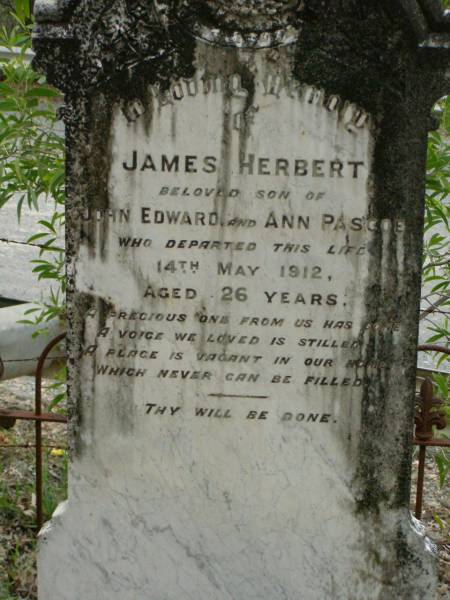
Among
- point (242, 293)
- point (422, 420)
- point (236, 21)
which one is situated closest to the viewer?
point (236, 21)

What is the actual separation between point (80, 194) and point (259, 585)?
4.66 ft

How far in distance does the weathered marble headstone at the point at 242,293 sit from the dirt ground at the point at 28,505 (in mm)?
654

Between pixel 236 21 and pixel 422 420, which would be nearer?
pixel 236 21

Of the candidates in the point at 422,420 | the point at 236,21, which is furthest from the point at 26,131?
the point at 422,420

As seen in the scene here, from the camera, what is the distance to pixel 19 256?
930cm

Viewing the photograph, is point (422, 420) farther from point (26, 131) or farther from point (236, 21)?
point (26, 131)

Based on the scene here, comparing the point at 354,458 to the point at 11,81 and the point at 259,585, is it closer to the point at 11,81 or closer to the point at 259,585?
the point at 259,585

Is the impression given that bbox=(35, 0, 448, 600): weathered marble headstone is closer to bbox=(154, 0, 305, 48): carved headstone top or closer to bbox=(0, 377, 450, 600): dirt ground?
bbox=(154, 0, 305, 48): carved headstone top

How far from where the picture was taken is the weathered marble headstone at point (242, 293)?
272 cm

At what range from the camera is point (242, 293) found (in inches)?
113

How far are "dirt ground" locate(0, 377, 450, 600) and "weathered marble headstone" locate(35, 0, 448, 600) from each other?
0.65 meters

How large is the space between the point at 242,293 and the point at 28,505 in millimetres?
1873

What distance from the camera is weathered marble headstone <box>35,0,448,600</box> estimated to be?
8.93 ft

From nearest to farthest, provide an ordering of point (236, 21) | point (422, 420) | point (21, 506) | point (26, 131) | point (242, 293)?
point (236, 21) < point (242, 293) < point (422, 420) < point (26, 131) < point (21, 506)
